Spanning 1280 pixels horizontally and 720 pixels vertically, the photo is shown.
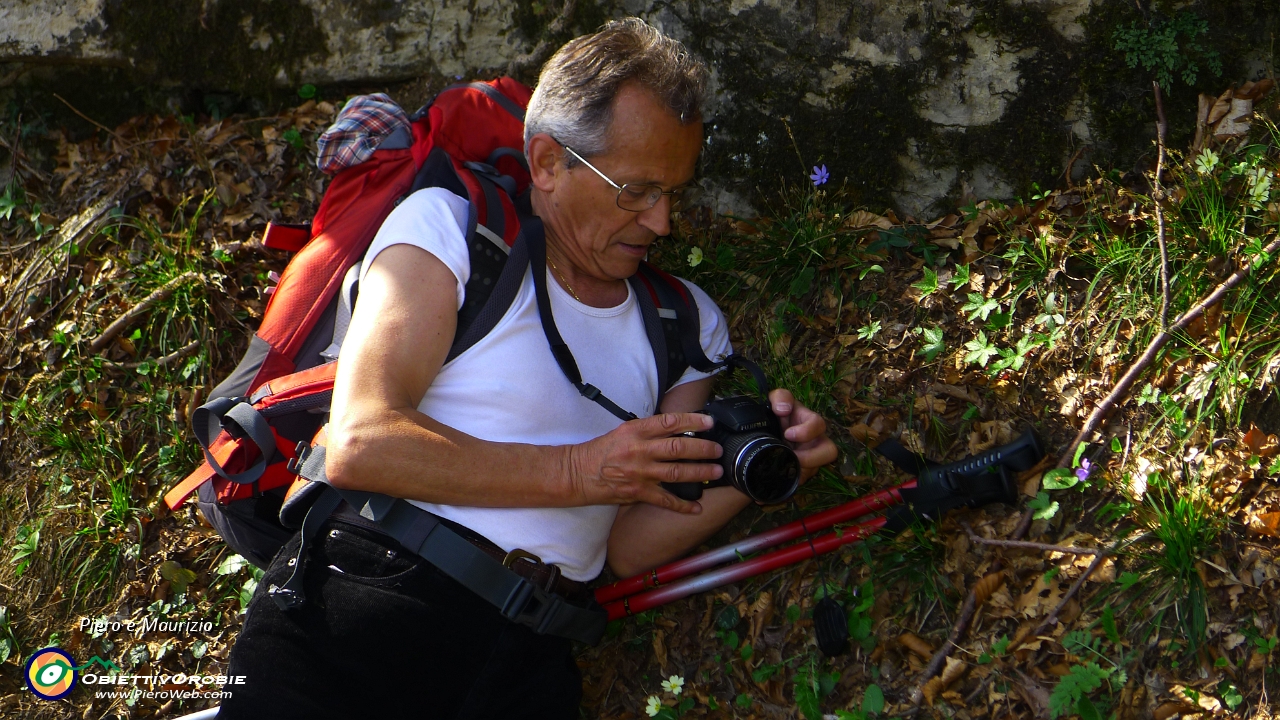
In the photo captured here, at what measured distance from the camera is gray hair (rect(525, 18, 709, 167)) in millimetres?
3141

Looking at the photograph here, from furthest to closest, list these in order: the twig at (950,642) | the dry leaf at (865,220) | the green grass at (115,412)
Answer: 1. the green grass at (115,412)
2. the dry leaf at (865,220)
3. the twig at (950,642)

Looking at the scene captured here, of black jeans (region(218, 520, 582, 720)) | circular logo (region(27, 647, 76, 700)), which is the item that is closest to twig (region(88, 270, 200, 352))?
circular logo (region(27, 647, 76, 700))

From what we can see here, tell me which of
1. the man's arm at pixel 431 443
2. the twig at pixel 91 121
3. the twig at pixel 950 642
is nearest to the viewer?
the man's arm at pixel 431 443

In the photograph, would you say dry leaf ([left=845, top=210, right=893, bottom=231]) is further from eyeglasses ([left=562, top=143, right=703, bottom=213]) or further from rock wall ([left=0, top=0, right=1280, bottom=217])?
eyeglasses ([left=562, top=143, right=703, bottom=213])

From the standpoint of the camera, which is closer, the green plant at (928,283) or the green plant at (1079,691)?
the green plant at (1079,691)

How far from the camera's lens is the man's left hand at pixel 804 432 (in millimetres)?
3166

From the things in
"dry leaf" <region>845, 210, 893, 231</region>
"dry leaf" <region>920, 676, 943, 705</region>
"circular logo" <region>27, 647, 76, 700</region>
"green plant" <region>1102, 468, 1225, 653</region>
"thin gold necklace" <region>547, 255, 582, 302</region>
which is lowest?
"circular logo" <region>27, 647, 76, 700</region>

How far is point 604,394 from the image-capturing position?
333 centimetres

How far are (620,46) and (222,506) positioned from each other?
2.16 m

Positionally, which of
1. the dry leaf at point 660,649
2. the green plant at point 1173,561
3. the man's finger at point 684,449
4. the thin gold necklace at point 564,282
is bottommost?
the dry leaf at point 660,649

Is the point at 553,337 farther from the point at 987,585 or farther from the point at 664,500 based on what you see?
the point at 987,585

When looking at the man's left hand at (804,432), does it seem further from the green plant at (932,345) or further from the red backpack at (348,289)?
the green plant at (932,345)

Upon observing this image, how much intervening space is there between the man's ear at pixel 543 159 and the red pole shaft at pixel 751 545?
1475 mm

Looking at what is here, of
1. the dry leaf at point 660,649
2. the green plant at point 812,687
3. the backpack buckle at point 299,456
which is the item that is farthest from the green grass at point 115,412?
the green plant at point 812,687
